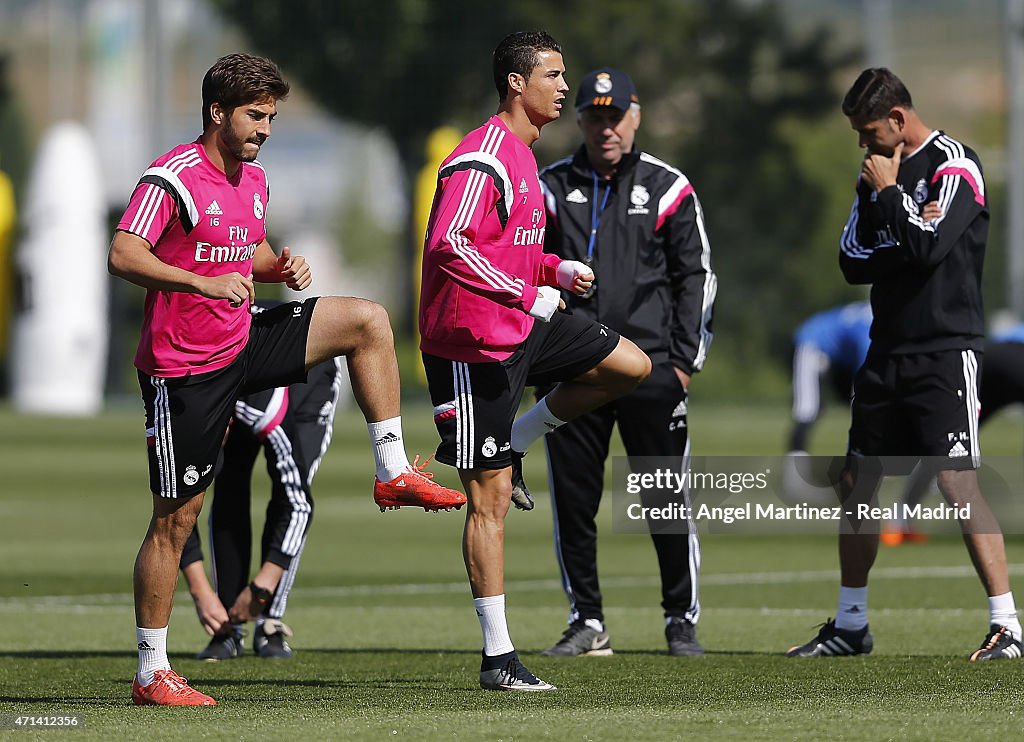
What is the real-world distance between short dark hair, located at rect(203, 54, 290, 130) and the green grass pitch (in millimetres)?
2214

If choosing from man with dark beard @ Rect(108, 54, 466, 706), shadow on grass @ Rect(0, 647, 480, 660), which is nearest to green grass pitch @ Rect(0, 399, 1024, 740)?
shadow on grass @ Rect(0, 647, 480, 660)

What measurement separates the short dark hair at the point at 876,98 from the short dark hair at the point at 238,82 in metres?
2.59

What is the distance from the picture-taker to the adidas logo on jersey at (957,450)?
28.0ft

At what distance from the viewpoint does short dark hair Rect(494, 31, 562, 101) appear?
7797 mm

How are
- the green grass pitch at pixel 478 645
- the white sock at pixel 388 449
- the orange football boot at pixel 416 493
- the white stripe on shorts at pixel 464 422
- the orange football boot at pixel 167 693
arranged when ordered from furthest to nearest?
the white stripe on shorts at pixel 464 422 < the white sock at pixel 388 449 < the orange football boot at pixel 416 493 < the orange football boot at pixel 167 693 < the green grass pitch at pixel 478 645

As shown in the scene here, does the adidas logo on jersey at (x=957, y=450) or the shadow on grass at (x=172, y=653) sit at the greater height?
the adidas logo on jersey at (x=957, y=450)

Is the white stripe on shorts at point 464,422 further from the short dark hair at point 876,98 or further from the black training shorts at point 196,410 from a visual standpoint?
the short dark hair at point 876,98

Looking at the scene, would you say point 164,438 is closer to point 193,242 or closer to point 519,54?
point 193,242

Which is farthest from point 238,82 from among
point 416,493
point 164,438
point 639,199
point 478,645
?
point 478,645

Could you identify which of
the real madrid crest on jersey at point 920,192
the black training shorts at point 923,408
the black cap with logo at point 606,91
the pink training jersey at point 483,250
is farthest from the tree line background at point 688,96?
Answer: the pink training jersey at point 483,250

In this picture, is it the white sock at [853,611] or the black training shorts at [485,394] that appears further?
the white sock at [853,611]

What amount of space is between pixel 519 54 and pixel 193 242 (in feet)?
4.91

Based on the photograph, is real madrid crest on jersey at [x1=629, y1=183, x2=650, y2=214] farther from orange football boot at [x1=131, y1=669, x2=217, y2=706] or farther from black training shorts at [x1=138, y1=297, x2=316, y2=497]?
orange football boot at [x1=131, y1=669, x2=217, y2=706]

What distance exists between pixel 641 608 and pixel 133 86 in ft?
337
